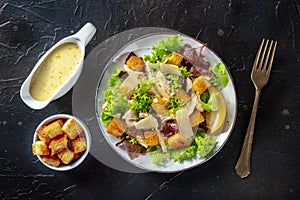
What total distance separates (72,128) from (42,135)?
0.14m

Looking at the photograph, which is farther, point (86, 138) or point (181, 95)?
point (86, 138)

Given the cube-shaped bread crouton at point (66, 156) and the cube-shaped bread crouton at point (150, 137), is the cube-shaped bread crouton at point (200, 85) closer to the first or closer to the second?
the cube-shaped bread crouton at point (150, 137)

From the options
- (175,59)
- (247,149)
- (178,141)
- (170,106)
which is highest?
(175,59)

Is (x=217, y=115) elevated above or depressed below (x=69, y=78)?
below

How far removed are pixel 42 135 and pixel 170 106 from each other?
0.57 m

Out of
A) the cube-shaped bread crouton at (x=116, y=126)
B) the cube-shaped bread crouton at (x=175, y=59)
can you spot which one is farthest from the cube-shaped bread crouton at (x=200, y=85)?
the cube-shaped bread crouton at (x=116, y=126)

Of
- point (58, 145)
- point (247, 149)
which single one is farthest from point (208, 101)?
point (58, 145)

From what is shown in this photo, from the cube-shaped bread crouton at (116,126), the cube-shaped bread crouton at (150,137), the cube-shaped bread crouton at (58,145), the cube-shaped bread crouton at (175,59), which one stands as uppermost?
the cube-shaped bread crouton at (175,59)

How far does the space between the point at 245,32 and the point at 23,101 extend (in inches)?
41.2

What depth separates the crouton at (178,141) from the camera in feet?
6.66

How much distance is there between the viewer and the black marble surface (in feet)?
7.29

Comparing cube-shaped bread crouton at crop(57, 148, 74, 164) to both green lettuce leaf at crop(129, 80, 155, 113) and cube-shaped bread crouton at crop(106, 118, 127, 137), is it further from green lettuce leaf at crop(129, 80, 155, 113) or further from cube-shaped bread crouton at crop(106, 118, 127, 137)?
green lettuce leaf at crop(129, 80, 155, 113)

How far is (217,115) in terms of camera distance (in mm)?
2061

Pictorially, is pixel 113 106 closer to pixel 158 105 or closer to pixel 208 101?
pixel 158 105
